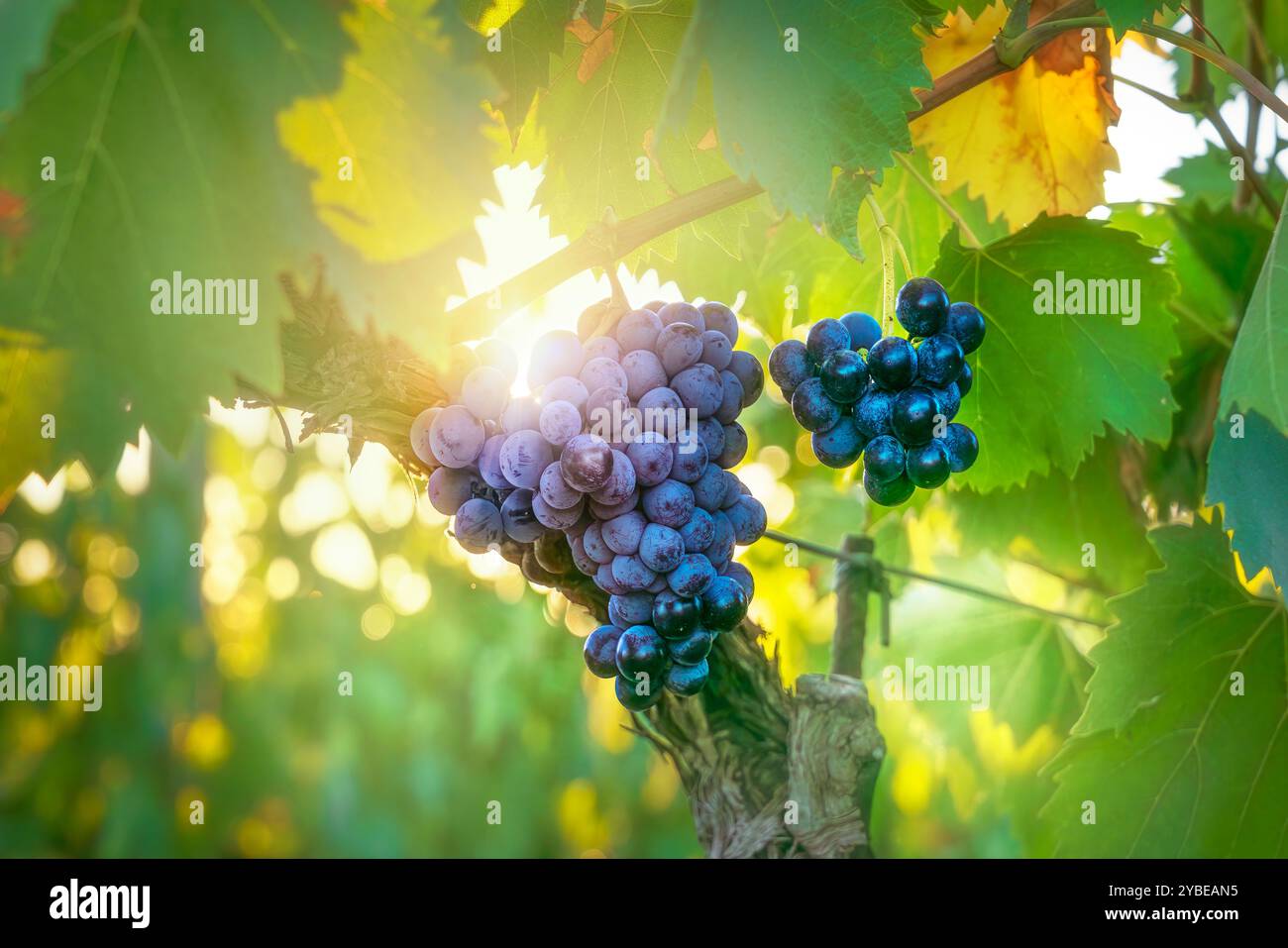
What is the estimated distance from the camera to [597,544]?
732mm

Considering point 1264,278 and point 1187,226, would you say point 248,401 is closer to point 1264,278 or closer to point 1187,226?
point 1264,278

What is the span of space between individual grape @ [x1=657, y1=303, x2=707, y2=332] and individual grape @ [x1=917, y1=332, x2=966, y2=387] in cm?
16

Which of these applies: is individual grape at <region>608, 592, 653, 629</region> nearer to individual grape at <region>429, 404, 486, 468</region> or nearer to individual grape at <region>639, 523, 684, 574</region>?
individual grape at <region>639, 523, 684, 574</region>

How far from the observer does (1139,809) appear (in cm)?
113

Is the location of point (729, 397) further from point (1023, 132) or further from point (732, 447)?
point (1023, 132)

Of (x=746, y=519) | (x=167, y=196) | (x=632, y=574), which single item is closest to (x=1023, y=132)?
(x=746, y=519)


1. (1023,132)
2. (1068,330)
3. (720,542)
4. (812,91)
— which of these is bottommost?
(720,542)

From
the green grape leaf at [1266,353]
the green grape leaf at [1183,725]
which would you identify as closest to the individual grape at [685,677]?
the green grape leaf at [1266,353]

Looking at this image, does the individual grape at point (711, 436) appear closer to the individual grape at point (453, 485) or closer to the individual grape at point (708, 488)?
the individual grape at point (708, 488)

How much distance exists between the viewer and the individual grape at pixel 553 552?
0.81m

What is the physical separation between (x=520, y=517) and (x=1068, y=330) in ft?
2.03

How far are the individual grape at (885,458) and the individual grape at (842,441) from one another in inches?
0.7
